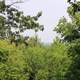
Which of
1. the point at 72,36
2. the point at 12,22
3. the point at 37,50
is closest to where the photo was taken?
the point at 12,22

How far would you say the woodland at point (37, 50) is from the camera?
62.7 feet

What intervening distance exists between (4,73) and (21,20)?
626 centimetres

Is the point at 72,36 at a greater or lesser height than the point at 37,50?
greater

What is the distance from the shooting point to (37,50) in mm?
58000

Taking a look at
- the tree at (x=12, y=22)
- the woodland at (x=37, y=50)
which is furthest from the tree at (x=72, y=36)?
the tree at (x=12, y=22)

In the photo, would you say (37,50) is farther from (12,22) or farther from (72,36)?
(12,22)

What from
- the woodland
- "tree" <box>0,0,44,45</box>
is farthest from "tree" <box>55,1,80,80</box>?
"tree" <box>0,0,44,45</box>

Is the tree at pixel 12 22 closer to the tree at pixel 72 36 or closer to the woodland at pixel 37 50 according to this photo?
the woodland at pixel 37 50

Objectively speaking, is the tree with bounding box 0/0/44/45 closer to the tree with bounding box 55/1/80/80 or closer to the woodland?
the woodland

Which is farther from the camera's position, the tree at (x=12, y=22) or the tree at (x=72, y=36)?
the tree at (x=72, y=36)

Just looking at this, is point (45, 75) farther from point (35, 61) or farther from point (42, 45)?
point (42, 45)

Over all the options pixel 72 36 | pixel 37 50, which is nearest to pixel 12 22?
pixel 72 36

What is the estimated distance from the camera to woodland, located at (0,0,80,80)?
19109mm

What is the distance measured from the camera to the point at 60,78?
142ft
